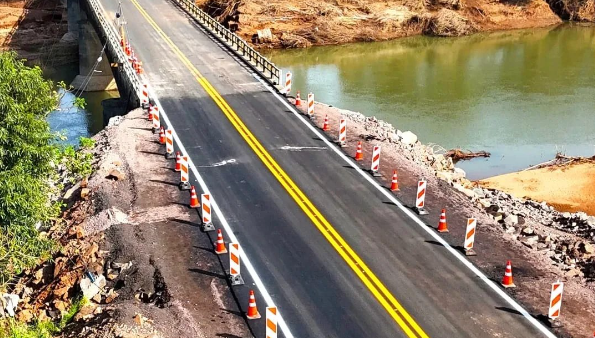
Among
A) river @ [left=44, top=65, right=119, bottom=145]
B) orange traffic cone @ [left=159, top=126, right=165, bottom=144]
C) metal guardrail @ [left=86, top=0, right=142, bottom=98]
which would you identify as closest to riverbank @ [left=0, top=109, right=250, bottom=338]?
orange traffic cone @ [left=159, top=126, right=165, bottom=144]

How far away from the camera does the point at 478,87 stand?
175 feet

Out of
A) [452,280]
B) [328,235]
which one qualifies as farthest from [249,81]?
[452,280]

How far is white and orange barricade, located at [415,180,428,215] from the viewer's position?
21828 mm

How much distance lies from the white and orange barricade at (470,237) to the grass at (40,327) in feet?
34.3

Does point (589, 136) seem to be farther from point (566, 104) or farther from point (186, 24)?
point (186, 24)

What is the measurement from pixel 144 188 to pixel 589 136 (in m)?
29.2

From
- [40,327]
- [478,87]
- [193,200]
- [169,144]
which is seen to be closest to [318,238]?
[193,200]

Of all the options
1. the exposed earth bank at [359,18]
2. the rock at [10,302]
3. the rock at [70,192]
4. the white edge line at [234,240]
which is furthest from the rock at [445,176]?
the exposed earth bank at [359,18]

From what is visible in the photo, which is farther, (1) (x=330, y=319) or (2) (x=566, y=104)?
(2) (x=566, y=104)

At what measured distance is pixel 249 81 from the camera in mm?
36156

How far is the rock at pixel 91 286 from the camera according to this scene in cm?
1791

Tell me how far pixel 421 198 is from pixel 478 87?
3361 centimetres

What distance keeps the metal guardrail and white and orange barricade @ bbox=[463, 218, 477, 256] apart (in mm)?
18904

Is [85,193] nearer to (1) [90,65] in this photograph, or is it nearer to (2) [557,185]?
(2) [557,185]
